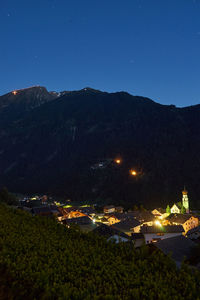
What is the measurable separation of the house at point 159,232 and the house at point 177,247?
47.6 feet

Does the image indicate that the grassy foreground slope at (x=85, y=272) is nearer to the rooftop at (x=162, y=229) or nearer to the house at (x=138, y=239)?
the house at (x=138, y=239)

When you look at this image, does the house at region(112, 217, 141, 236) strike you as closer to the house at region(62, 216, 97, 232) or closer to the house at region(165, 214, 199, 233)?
the house at region(62, 216, 97, 232)

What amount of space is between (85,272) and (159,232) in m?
41.7

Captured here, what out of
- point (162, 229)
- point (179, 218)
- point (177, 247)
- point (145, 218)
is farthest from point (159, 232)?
point (145, 218)

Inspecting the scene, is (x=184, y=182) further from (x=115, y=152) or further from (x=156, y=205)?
(x=115, y=152)

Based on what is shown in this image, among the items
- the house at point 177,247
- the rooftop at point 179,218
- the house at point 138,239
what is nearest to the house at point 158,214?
the rooftop at point 179,218

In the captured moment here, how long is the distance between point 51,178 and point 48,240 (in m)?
173

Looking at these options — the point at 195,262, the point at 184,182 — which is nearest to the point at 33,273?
the point at 195,262

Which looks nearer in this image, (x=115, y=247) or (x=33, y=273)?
(x=33, y=273)

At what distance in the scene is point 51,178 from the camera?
184m

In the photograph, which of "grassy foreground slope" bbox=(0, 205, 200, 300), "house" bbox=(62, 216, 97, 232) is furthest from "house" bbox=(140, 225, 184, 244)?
"grassy foreground slope" bbox=(0, 205, 200, 300)

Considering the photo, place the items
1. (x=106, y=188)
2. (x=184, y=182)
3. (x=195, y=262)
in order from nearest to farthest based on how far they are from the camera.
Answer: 1. (x=195, y=262)
2. (x=184, y=182)
3. (x=106, y=188)

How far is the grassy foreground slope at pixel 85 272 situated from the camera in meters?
9.06

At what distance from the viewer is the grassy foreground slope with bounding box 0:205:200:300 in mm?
9062
